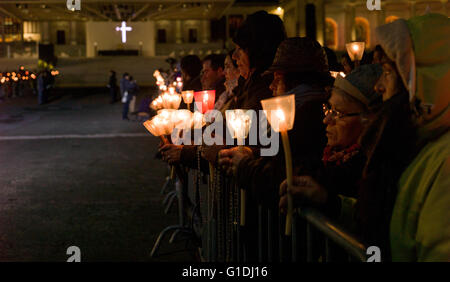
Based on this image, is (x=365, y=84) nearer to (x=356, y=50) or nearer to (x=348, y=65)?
(x=356, y=50)

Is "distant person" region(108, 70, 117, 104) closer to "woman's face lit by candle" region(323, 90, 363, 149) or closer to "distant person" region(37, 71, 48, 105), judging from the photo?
"distant person" region(37, 71, 48, 105)

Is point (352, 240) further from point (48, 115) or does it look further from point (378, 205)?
point (48, 115)

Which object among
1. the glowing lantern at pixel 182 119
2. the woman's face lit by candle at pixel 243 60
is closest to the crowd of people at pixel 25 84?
the glowing lantern at pixel 182 119

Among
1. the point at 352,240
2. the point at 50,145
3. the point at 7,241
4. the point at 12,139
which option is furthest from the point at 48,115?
the point at 352,240

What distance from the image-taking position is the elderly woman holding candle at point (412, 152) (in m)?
1.88

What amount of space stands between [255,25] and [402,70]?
2.08m

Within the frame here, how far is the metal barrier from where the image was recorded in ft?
7.94

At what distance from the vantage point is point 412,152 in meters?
2.03

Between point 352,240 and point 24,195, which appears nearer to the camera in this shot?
point 352,240

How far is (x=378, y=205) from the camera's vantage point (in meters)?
2.06

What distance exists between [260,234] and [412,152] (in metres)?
1.63

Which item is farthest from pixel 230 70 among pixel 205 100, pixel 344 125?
pixel 344 125

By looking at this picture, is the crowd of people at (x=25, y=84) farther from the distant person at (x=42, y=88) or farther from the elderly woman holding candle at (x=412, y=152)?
the elderly woman holding candle at (x=412, y=152)

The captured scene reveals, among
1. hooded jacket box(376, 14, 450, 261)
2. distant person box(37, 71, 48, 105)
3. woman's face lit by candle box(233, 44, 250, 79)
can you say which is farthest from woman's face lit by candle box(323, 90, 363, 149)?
distant person box(37, 71, 48, 105)
